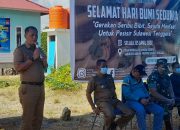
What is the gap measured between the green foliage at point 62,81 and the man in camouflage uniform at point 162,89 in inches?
227

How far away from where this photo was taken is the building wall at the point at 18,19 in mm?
22984

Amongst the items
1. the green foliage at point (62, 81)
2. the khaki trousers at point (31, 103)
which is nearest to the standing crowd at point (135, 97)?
the khaki trousers at point (31, 103)

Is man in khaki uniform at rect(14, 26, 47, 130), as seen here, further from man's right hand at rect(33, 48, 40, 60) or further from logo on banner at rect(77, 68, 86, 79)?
logo on banner at rect(77, 68, 86, 79)

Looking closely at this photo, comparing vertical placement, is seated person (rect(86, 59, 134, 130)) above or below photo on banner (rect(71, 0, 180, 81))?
below

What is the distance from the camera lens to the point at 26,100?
5836 mm

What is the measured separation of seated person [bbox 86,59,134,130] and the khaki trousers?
2.95 ft

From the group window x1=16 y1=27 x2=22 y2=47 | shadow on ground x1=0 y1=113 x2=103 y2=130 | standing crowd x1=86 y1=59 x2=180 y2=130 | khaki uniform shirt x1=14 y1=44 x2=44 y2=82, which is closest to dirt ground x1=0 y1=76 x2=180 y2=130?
shadow on ground x1=0 y1=113 x2=103 y2=130

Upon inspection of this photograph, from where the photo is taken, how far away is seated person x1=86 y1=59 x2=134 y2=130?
658cm

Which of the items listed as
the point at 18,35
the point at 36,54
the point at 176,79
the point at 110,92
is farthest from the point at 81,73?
the point at 18,35

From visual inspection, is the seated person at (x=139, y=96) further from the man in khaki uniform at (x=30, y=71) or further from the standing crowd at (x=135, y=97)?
the man in khaki uniform at (x=30, y=71)

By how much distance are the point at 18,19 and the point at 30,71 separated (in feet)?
59.9

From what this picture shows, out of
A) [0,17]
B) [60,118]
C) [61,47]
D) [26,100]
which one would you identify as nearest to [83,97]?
[60,118]

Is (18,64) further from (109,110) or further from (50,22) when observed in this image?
(50,22)

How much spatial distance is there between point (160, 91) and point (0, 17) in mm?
16538
